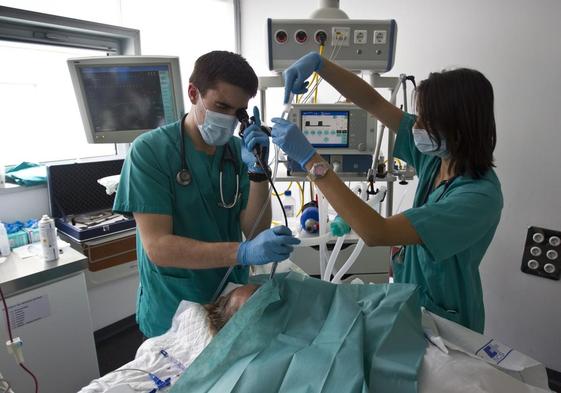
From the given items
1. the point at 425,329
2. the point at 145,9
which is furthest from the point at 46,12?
the point at 425,329

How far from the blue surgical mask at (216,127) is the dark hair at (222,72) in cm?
8

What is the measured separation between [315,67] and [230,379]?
92 centimetres

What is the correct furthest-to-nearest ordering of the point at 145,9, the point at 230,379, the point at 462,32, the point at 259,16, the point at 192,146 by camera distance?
1. the point at 259,16
2. the point at 145,9
3. the point at 462,32
4. the point at 192,146
5. the point at 230,379

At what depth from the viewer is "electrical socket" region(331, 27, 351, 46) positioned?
5.56ft

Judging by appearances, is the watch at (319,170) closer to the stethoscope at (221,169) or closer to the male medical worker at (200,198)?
the male medical worker at (200,198)

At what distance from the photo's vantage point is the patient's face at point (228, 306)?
3.66ft

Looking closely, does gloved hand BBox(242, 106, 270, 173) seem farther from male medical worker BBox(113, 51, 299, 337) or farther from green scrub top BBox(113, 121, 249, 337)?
green scrub top BBox(113, 121, 249, 337)

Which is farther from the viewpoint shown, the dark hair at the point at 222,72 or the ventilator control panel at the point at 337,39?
the ventilator control panel at the point at 337,39

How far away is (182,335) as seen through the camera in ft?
3.47

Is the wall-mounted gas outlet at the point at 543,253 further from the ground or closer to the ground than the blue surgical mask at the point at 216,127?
closer to the ground

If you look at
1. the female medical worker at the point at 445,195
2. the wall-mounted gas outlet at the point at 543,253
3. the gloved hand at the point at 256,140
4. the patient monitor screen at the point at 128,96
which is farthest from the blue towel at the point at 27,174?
the wall-mounted gas outlet at the point at 543,253

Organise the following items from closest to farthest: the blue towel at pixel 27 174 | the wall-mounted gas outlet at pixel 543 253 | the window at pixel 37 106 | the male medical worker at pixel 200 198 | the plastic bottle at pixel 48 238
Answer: the male medical worker at pixel 200 198 → the plastic bottle at pixel 48 238 → the wall-mounted gas outlet at pixel 543 253 → the blue towel at pixel 27 174 → the window at pixel 37 106

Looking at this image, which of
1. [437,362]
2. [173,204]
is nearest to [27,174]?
[173,204]

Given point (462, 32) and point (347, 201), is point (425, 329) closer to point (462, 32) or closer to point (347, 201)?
point (347, 201)
